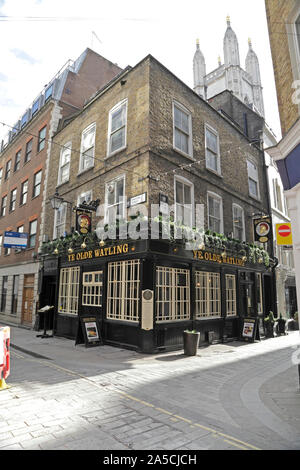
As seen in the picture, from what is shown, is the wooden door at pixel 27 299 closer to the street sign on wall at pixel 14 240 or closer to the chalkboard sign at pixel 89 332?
the street sign on wall at pixel 14 240

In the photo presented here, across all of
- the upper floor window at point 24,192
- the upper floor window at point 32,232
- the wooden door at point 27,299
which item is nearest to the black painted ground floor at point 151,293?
the wooden door at point 27,299

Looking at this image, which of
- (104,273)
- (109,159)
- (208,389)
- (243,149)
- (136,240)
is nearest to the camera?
(208,389)

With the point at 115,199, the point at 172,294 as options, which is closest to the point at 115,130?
the point at 115,199

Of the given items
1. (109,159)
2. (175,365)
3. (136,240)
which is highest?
(109,159)

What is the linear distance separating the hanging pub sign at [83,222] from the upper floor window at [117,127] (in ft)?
9.74

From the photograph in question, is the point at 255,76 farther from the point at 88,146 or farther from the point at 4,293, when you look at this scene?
the point at 4,293

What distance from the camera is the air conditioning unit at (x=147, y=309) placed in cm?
905

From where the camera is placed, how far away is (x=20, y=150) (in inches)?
868

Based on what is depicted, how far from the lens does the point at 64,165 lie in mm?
15891

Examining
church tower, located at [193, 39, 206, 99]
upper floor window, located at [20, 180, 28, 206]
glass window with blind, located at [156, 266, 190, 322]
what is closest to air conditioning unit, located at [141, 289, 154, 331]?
glass window with blind, located at [156, 266, 190, 322]

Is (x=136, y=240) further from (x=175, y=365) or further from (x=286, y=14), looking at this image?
(x=286, y=14)

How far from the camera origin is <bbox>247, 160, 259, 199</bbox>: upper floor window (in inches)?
680

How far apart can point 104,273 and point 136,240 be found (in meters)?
2.45
